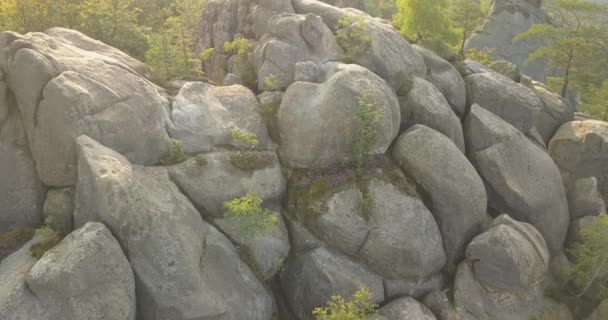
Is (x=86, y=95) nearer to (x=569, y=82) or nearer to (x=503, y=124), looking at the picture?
(x=503, y=124)

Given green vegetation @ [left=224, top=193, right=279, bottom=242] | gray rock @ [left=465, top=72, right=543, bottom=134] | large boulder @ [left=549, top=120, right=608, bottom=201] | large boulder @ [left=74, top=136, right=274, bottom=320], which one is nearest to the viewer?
large boulder @ [left=74, top=136, right=274, bottom=320]

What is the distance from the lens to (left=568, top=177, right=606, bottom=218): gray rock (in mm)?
27094

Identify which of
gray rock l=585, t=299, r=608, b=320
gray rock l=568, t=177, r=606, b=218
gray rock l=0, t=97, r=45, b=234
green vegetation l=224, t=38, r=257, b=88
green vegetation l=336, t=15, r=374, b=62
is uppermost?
green vegetation l=336, t=15, r=374, b=62

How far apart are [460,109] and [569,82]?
1459cm

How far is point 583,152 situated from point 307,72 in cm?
2148

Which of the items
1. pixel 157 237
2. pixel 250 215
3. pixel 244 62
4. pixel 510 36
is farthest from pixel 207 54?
pixel 510 36

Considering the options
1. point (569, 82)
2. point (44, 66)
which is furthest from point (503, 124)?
point (44, 66)

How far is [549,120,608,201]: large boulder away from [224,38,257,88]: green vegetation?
23.4 m

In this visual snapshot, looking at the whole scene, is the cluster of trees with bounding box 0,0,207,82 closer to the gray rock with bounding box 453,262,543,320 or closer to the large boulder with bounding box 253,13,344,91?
the large boulder with bounding box 253,13,344,91

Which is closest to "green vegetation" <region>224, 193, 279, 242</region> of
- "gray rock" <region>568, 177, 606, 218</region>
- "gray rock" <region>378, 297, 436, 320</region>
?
"gray rock" <region>378, 297, 436, 320</region>

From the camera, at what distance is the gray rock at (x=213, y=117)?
21.6m

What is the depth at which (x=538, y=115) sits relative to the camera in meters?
30.7

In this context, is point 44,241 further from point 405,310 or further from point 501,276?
point 501,276

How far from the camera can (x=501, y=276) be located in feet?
68.9
